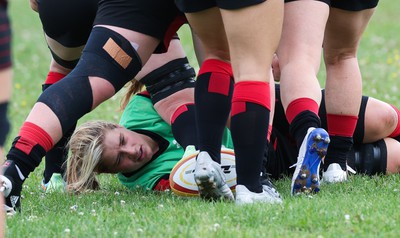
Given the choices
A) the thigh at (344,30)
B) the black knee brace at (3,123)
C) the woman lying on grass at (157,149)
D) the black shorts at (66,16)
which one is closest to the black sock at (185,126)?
the woman lying on grass at (157,149)

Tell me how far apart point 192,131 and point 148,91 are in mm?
695

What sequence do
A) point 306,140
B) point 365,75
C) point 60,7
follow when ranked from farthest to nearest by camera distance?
point 365,75 → point 60,7 → point 306,140

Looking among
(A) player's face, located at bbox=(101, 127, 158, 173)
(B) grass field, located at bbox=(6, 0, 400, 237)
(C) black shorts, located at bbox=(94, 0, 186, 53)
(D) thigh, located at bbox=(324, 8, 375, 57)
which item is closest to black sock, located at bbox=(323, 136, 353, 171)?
(B) grass field, located at bbox=(6, 0, 400, 237)

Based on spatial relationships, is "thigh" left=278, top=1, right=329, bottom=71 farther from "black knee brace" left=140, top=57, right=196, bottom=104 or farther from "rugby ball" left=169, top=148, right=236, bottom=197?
"black knee brace" left=140, top=57, right=196, bottom=104

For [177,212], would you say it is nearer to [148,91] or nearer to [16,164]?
[16,164]

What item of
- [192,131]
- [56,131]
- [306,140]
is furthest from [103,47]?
[306,140]

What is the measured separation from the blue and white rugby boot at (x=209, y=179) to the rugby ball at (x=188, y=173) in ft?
1.22

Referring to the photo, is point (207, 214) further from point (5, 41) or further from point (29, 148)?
point (5, 41)

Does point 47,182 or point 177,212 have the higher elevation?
point 177,212

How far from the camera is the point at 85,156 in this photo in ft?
16.8

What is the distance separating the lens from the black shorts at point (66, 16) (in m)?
4.98

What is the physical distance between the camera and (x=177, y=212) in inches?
154

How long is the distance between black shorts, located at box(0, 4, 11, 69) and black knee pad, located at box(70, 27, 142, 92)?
62.7 inches

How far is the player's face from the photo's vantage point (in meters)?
5.18
